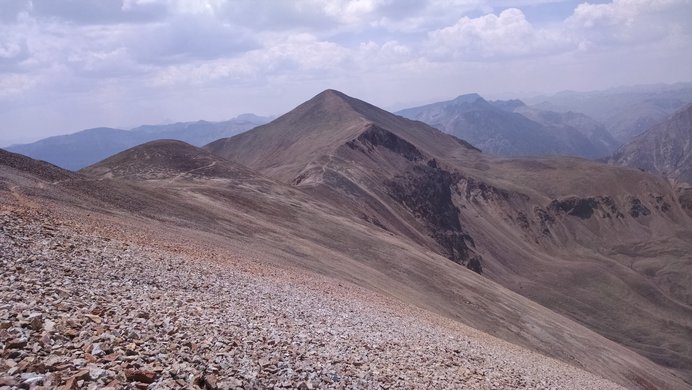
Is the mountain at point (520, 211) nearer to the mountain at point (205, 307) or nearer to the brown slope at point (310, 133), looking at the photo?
the brown slope at point (310, 133)

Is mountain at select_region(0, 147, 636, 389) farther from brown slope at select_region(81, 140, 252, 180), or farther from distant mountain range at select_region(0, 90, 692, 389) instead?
brown slope at select_region(81, 140, 252, 180)

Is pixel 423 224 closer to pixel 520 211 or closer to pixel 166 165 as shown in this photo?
pixel 166 165

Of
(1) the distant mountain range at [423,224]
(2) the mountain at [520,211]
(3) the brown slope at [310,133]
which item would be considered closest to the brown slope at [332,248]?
(1) the distant mountain range at [423,224]

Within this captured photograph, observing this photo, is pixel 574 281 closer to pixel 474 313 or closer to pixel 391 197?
pixel 391 197

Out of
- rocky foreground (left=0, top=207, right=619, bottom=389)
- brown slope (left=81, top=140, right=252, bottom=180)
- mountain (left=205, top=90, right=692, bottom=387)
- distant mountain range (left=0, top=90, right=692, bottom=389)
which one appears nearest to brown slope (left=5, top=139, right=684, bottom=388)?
distant mountain range (left=0, top=90, right=692, bottom=389)

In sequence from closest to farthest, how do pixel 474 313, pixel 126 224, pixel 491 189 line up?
pixel 126 224 → pixel 474 313 → pixel 491 189

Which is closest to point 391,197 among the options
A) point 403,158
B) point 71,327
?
point 403,158

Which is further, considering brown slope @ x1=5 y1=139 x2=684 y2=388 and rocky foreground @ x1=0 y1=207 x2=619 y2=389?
brown slope @ x1=5 y1=139 x2=684 y2=388
